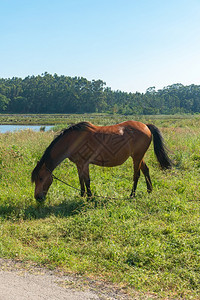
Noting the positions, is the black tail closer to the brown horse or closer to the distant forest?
the brown horse

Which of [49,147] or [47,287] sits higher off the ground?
[49,147]

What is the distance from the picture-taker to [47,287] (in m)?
3.05

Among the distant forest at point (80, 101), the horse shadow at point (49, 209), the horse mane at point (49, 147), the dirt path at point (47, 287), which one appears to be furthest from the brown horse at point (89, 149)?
the distant forest at point (80, 101)

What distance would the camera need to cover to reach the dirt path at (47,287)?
2865mm

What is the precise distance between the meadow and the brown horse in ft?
1.76

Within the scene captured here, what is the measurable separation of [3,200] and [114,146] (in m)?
2.63

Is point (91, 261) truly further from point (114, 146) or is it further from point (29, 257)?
point (114, 146)

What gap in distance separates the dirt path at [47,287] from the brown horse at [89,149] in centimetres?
244

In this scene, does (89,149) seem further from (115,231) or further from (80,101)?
(80,101)

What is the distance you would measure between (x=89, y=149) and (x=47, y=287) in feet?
10.5

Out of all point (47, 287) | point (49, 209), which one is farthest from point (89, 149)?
point (47, 287)


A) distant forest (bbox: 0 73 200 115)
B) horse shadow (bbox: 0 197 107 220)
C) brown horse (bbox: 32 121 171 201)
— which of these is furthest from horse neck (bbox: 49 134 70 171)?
distant forest (bbox: 0 73 200 115)

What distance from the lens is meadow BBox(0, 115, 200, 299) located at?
10.8ft

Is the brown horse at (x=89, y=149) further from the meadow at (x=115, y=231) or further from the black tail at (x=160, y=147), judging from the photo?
the meadow at (x=115, y=231)
